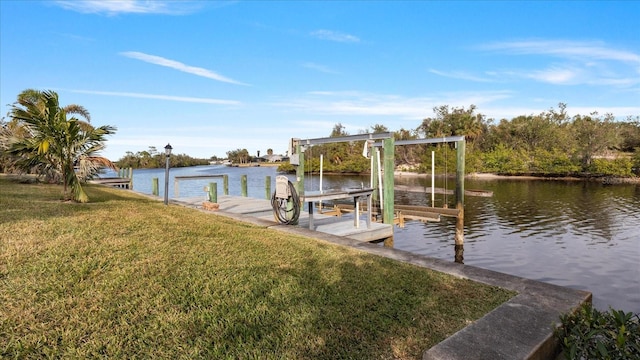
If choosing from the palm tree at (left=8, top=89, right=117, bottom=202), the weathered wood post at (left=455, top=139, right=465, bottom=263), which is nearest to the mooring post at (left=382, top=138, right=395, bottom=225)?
the weathered wood post at (left=455, top=139, right=465, bottom=263)

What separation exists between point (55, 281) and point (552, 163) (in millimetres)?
47209

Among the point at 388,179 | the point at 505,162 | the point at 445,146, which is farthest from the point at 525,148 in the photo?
the point at 388,179

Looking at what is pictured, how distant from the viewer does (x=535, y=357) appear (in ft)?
9.49

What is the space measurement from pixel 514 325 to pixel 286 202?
6.90 metres

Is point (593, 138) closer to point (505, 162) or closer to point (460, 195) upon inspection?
point (505, 162)

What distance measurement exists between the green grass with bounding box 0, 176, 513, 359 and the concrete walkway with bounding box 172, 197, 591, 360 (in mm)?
191

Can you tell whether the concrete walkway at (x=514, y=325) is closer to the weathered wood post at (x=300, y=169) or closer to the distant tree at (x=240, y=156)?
the weathered wood post at (x=300, y=169)

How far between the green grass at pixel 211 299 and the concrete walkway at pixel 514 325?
0.63 feet

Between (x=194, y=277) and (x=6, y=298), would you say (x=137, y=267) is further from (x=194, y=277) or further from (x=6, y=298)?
(x=6, y=298)

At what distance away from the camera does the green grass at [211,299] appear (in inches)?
116

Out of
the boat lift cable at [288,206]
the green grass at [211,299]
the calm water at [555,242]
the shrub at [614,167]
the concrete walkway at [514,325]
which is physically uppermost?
the shrub at [614,167]

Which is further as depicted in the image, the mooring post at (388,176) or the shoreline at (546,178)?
the shoreline at (546,178)

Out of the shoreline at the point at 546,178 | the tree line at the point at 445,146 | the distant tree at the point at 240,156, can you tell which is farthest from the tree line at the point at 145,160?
the shoreline at the point at 546,178

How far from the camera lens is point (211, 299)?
3729mm
